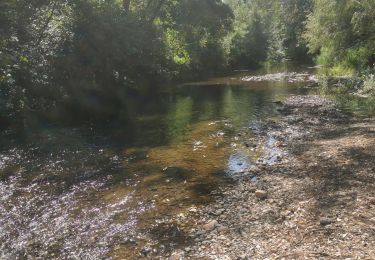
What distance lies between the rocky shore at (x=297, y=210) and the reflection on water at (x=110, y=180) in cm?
67

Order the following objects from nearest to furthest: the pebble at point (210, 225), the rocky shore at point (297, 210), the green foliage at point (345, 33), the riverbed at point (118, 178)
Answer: the rocky shore at point (297, 210), the riverbed at point (118, 178), the pebble at point (210, 225), the green foliage at point (345, 33)

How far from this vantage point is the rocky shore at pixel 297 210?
6.80 meters

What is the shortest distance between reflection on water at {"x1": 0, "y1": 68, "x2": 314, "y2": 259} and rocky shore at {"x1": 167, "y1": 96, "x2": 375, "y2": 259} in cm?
67

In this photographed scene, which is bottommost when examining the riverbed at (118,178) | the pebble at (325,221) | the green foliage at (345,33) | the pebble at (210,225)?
the pebble at (325,221)

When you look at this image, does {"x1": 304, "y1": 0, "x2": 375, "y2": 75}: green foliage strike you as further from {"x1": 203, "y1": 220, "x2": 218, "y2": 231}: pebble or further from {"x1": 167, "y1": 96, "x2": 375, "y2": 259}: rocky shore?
{"x1": 203, "y1": 220, "x2": 218, "y2": 231}: pebble

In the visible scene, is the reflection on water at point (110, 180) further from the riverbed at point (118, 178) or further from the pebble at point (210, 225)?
the pebble at point (210, 225)

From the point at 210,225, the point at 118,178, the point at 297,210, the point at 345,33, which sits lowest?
the point at 297,210

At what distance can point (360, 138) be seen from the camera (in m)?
12.9

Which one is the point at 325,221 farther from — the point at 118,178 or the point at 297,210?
the point at 118,178

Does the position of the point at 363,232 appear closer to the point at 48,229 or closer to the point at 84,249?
the point at 84,249

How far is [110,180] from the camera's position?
10.7m

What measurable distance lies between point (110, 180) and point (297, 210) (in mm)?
5186

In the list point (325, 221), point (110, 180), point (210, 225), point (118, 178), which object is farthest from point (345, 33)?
point (210, 225)

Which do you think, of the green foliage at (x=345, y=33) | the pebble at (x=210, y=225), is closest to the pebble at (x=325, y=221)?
the pebble at (x=210, y=225)
